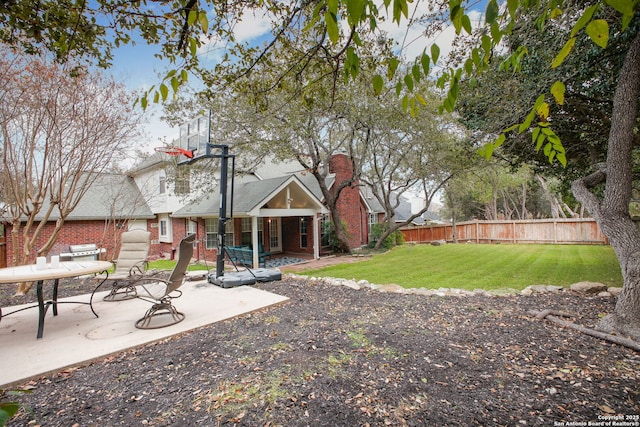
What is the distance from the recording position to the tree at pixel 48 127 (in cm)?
594

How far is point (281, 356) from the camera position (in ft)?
11.2

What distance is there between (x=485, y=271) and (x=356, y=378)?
7.91m

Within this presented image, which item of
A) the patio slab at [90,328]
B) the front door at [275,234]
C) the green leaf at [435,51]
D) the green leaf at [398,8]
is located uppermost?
the green leaf at [398,8]

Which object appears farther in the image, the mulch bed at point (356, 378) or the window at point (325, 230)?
the window at point (325, 230)

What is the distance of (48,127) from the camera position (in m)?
6.25

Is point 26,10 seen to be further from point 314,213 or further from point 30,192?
point 314,213

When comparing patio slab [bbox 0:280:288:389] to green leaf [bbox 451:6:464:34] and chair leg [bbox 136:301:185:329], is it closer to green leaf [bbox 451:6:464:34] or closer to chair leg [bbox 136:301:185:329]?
chair leg [bbox 136:301:185:329]

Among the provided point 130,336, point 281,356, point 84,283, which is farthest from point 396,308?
point 84,283

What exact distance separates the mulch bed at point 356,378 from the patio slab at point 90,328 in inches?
8.3

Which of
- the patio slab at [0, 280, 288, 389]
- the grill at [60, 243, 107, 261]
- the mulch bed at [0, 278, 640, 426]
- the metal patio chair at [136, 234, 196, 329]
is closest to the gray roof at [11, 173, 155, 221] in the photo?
the grill at [60, 243, 107, 261]

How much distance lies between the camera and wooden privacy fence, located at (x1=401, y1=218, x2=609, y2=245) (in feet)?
51.8

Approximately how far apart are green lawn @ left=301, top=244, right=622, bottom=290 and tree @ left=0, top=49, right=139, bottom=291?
6.73 meters

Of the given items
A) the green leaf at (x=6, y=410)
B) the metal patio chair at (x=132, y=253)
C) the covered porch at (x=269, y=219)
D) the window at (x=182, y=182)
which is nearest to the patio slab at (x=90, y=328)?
the metal patio chair at (x=132, y=253)

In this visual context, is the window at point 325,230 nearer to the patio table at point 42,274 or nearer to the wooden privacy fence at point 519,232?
the wooden privacy fence at point 519,232
